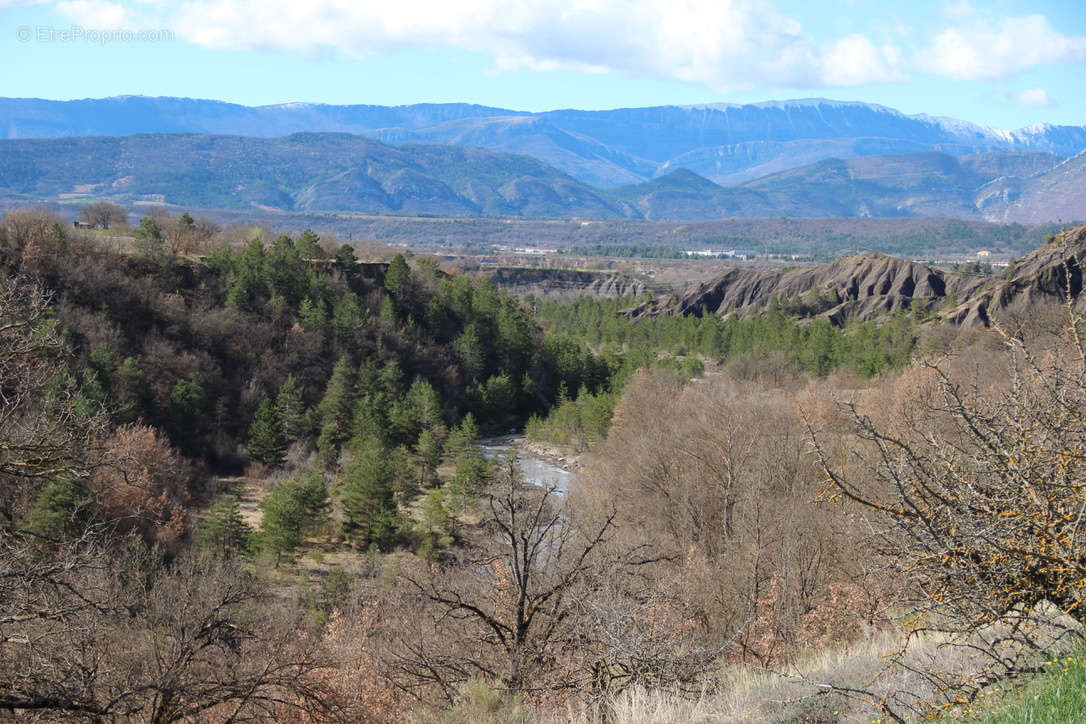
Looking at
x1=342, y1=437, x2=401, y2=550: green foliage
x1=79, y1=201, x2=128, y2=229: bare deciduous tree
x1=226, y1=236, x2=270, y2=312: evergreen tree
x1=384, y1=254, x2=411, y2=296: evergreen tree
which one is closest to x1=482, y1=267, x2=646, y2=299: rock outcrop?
x1=384, y1=254, x2=411, y2=296: evergreen tree

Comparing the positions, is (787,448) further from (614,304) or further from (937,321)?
(614,304)

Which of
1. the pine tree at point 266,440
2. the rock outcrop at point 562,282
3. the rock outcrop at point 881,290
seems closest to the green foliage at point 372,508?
the pine tree at point 266,440

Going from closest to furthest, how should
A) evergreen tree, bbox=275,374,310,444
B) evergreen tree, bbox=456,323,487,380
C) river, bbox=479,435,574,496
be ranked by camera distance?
river, bbox=479,435,574,496 → evergreen tree, bbox=275,374,310,444 → evergreen tree, bbox=456,323,487,380

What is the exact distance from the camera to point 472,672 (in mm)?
11266

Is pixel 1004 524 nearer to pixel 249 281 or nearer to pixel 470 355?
pixel 249 281

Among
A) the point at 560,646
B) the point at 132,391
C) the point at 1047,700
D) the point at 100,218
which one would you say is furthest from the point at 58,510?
the point at 100,218

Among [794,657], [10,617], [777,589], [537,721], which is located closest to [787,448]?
[777,589]

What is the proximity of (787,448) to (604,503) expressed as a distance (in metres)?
7.37

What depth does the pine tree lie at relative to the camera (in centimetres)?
4434

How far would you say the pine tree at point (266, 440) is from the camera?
145 feet

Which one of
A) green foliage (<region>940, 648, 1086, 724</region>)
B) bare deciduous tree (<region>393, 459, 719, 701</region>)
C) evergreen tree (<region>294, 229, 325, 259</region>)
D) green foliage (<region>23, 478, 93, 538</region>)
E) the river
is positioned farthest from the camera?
evergreen tree (<region>294, 229, 325, 259</region>)

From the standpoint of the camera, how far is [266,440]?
145 ft

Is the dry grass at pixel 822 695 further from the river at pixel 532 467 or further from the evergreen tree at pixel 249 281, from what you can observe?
the evergreen tree at pixel 249 281

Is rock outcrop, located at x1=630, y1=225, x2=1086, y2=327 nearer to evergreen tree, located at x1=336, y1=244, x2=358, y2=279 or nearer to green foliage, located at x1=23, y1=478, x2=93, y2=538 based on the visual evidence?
evergreen tree, located at x1=336, y1=244, x2=358, y2=279
